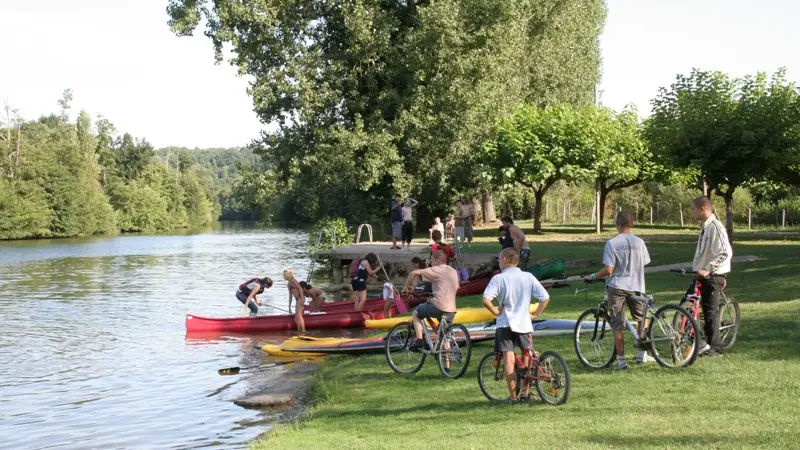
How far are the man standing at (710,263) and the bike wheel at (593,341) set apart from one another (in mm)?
1214

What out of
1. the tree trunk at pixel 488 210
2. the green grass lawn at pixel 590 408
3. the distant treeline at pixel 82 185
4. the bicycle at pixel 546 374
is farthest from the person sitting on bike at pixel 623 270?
the distant treeline at pixel 82 185

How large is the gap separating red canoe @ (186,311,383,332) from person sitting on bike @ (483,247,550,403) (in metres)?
13.1

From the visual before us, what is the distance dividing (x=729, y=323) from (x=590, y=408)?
3.82 metres

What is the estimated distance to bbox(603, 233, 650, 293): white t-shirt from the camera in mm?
11250

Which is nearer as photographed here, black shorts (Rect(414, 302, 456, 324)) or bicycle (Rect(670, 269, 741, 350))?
bicycle (Rect(670, 269, 741, 350))

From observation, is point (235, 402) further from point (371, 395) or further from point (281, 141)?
point (281, 141)

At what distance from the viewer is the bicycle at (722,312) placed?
12.0m

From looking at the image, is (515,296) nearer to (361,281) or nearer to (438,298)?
(438,298)

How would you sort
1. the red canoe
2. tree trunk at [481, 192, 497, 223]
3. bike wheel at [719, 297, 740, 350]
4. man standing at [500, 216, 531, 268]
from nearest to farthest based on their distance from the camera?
bike wheel at [719, 297, 740, 350]
the red canoe
man standing at [500, 216, 531, 268]
tree trunk at [481, 192, 497, 223]

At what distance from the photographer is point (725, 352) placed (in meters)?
12.2

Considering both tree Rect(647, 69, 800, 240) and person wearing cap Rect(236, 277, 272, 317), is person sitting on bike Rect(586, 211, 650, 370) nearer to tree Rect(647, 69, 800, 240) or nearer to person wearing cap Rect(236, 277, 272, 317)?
person wearing cap Rect(236, 277, 272, 317)

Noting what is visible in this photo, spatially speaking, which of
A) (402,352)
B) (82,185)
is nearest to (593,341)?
(402,352)

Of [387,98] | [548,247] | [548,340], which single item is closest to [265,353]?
[548,340]

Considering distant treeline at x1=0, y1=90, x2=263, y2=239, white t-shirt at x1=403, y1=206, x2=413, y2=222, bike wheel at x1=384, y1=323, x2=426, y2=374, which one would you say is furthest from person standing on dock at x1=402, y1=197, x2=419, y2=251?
distant treeline at x1=0, y1=90, x2=263, y2=239
